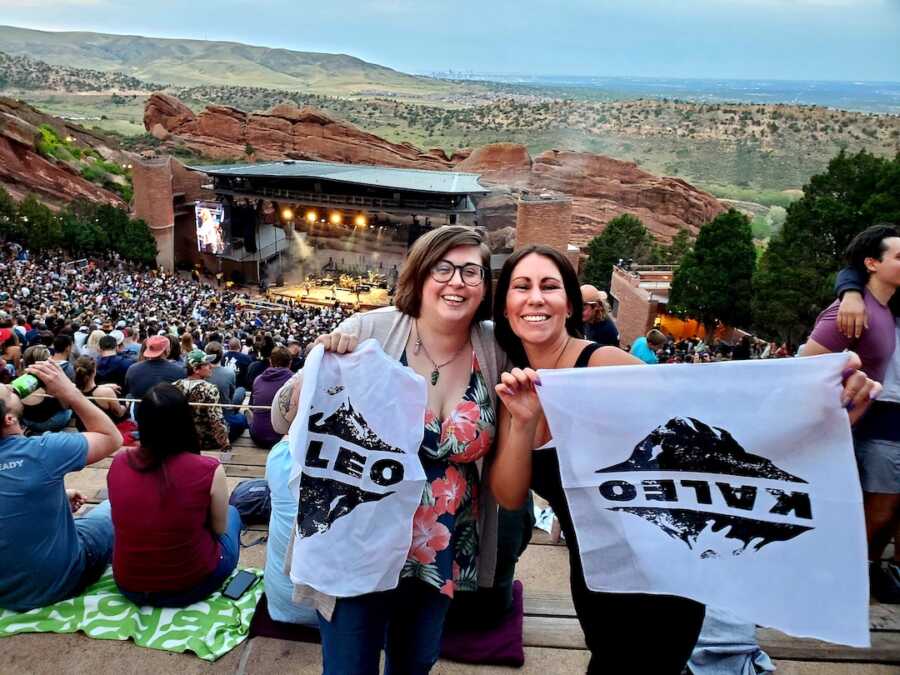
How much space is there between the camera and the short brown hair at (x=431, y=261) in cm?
214

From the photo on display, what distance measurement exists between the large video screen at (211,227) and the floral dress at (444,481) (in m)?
33.8

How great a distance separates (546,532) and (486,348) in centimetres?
185

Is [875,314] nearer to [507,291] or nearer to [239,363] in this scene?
[507,291]

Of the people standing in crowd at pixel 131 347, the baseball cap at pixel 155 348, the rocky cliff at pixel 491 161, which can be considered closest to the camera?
the baseball cap at pixel 155 348

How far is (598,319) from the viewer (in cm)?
462

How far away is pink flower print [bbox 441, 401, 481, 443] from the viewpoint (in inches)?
79.4

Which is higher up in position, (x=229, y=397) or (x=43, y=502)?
(x=43, y=502)

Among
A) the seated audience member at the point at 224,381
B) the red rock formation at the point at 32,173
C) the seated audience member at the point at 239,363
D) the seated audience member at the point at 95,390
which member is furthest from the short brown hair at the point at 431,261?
the red rock formation at the point at 32,173

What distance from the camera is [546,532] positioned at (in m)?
3.62

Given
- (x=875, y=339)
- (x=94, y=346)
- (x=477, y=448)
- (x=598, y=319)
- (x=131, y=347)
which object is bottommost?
(x=131, y=347)

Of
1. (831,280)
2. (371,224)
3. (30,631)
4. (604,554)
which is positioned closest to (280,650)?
(30,631)

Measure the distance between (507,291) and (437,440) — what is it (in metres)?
0.55

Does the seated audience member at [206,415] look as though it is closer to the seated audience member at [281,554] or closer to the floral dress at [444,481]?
the seated audience member at [281,554]

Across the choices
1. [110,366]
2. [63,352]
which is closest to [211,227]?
[110,366]
